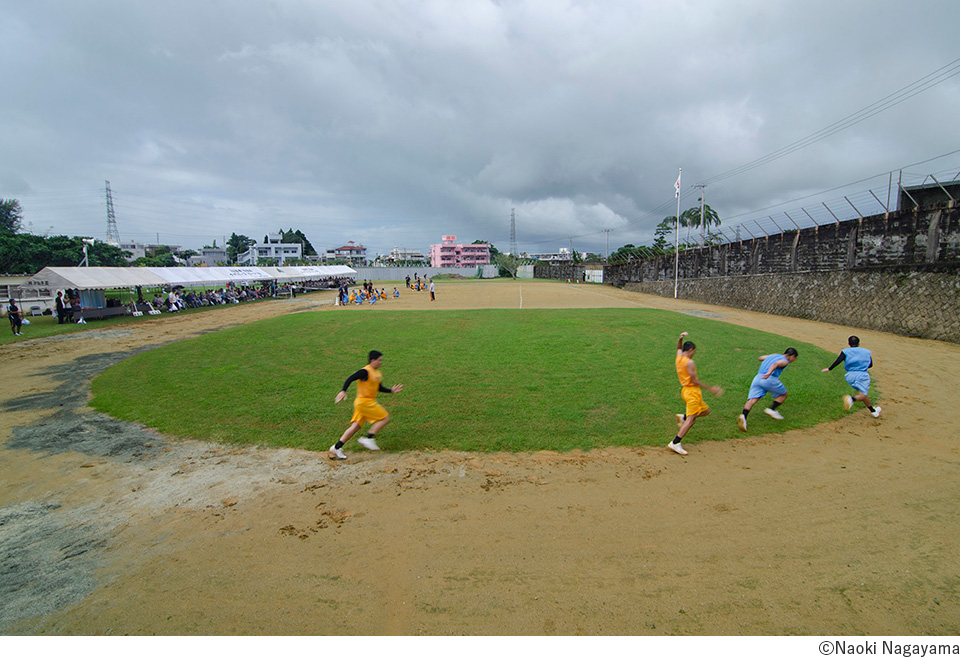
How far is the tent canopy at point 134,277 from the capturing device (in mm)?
23500

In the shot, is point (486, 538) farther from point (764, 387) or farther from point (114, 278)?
point (114, 278)

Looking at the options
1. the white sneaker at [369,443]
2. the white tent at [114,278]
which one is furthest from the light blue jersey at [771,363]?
the white tent at [114,278]

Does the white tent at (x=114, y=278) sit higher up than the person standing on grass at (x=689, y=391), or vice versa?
the white tent at (x=114, y=278)

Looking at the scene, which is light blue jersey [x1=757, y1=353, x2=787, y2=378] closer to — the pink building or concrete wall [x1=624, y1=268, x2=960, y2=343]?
concrete wall [x1=624, y1=268, x2=960, y2=343]

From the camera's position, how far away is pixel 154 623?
357 centimetres

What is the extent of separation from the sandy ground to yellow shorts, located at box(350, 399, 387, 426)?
2.01 feet

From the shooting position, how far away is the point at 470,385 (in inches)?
416

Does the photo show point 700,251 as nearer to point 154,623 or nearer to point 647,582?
point 647,582

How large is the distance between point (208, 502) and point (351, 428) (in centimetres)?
207

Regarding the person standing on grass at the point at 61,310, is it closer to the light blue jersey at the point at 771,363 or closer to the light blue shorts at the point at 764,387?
the light blue shorts at the point at 764,387

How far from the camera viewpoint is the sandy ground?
142 inches

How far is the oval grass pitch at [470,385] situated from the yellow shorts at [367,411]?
69 centimetres

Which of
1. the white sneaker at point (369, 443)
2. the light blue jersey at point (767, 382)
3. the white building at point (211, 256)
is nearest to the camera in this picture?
the white sneaker at point (369, 443)

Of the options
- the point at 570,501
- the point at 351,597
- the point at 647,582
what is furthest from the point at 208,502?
the point at 647,582
